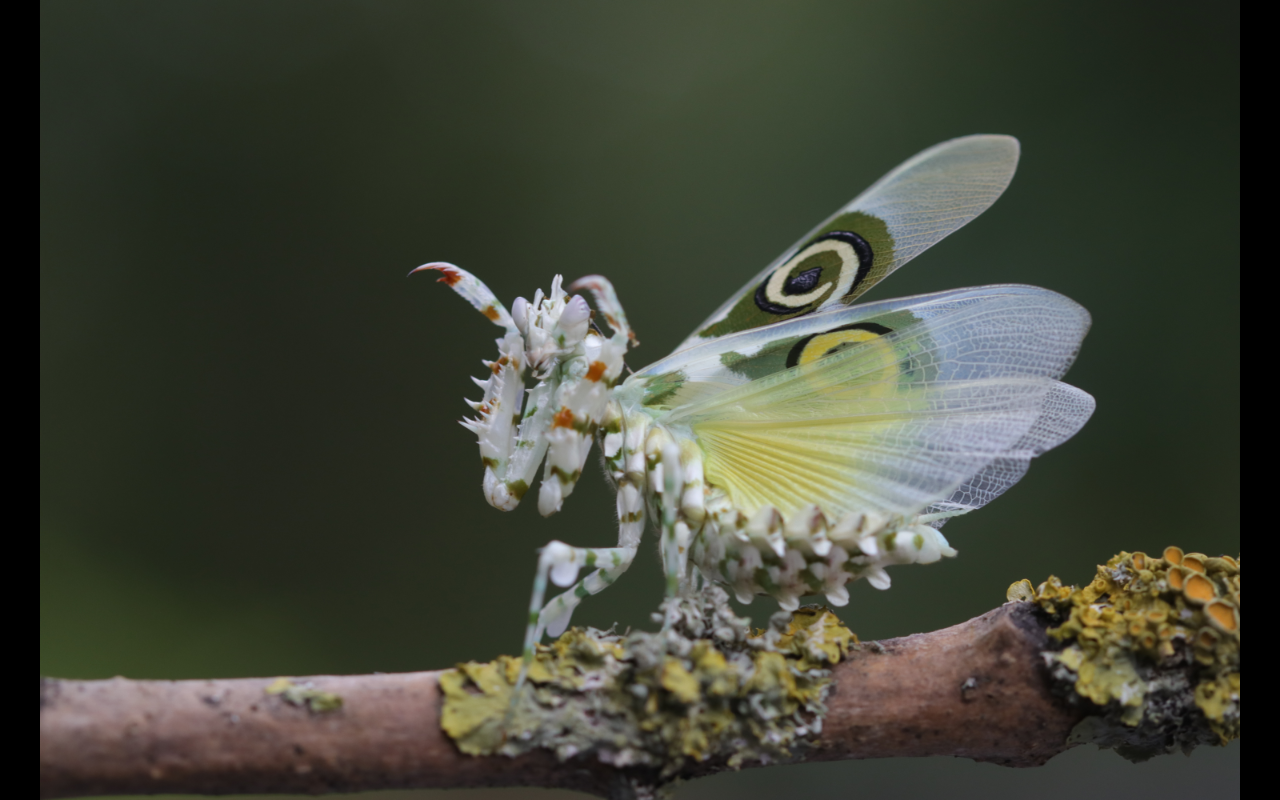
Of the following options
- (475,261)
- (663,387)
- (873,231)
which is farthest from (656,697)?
(475,261)

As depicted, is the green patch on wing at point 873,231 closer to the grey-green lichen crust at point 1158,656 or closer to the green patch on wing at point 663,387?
the green patch on wing at point 663,387

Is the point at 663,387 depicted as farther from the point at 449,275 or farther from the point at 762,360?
the point at 449,275

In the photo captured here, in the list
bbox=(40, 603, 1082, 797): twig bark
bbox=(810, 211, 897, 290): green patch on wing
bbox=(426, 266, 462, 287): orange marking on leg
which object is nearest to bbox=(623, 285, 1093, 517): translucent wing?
bbox=(810, 211, 897, 290): green patch on wing

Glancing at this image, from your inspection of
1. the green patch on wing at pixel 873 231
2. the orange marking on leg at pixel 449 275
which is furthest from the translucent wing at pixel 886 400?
the orange marking on leg at pixel 449 275

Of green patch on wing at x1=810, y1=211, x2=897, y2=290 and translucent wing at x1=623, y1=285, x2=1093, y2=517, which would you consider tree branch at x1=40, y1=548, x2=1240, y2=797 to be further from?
green patch on wing at x1=810, y1=211, x2=897, y2=290

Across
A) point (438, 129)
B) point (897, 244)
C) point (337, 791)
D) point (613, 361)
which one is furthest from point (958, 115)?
point (337, 791)

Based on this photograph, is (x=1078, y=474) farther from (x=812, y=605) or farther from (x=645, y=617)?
(x=812, y=605)

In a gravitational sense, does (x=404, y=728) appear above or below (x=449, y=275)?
below
